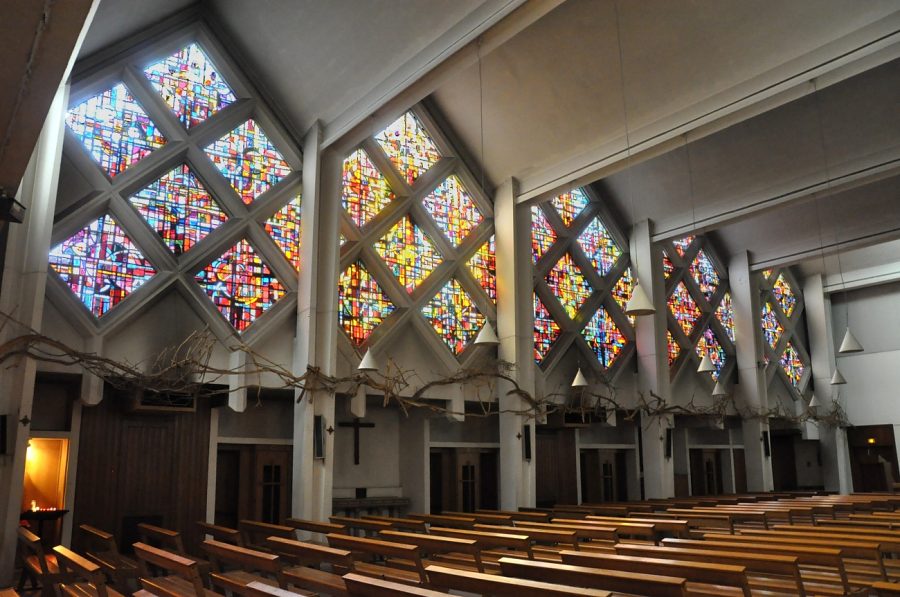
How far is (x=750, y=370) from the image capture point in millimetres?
17375

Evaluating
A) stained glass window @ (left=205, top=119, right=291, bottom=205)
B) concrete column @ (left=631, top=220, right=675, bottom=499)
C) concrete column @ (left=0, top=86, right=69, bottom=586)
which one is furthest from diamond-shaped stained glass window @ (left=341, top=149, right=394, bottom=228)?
concrete column @ (left=631, top=220, right=675, bottom=499)

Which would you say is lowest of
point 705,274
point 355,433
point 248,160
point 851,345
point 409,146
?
point 355,433

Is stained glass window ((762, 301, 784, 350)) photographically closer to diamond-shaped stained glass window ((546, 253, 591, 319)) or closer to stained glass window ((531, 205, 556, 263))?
diamond-shaped stained glass window ((546, 253, 591, 319))

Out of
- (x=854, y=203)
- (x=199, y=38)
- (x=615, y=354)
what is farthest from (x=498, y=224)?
(x=854, y=203)

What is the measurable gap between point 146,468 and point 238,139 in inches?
195

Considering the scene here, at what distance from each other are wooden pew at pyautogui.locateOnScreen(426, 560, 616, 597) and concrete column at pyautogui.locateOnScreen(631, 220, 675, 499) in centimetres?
1114

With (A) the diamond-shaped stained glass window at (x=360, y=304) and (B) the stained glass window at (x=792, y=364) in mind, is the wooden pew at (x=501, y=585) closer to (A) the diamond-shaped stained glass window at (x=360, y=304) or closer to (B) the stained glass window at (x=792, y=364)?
(A) the diamond-shaped stained glass window at (x=360, y=304)

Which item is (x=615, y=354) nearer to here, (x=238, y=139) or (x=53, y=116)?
(x=238, y=139)

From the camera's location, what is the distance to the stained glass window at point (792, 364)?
758 inches

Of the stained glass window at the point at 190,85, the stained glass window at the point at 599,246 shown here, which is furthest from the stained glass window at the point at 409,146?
the stained glass window at the point at 599,246

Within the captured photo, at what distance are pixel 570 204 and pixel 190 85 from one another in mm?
7863

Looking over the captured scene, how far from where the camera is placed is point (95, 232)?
386 inches

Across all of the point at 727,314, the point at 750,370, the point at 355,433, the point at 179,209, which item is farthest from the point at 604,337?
the point at 179,209

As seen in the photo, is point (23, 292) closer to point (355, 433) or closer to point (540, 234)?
point (355, 433)
